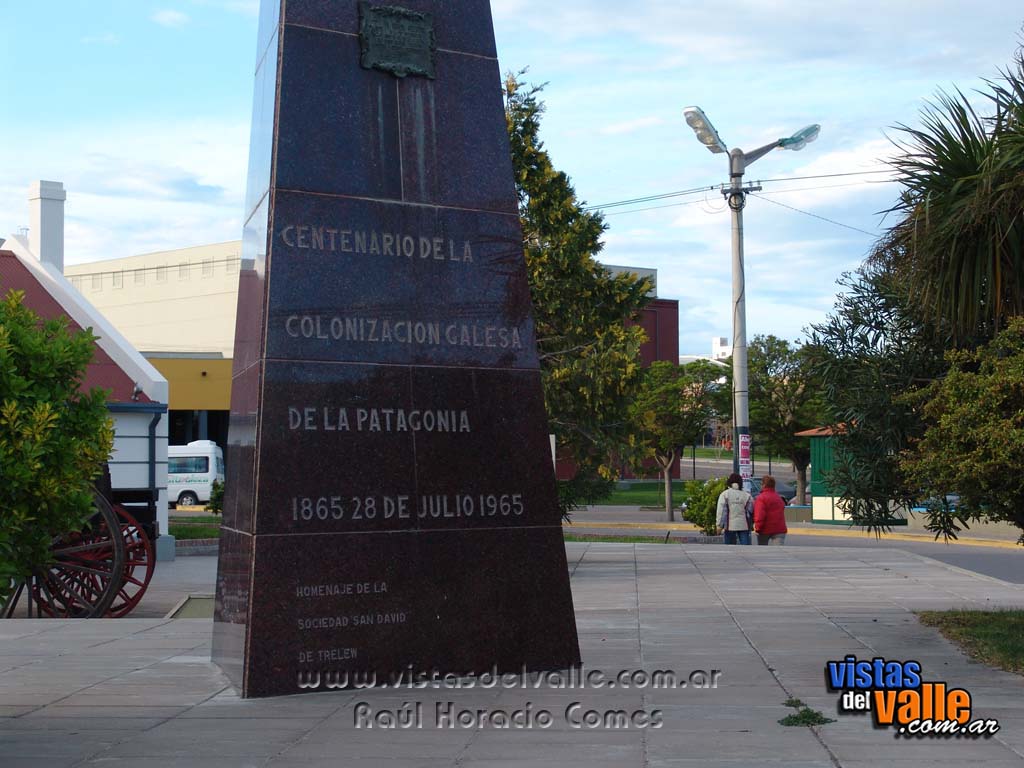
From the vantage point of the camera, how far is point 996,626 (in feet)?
38.1

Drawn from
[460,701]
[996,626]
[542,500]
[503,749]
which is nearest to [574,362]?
[996,626]

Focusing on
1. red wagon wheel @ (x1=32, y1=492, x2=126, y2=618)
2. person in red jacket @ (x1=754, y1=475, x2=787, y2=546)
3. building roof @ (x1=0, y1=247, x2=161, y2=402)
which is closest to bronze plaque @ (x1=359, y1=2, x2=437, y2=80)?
red wagon wheel @ (x1=32, y1=492, x2=126, y2=618)

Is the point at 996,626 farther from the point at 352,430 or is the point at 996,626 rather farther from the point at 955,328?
the point at 352,430

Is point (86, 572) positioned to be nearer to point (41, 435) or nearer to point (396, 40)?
point (396, 40)

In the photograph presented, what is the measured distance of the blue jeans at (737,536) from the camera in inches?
935

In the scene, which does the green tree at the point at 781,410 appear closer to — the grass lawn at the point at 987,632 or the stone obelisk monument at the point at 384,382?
the grass lawn at the point at 987,632

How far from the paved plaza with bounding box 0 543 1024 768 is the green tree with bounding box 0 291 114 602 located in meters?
1.22

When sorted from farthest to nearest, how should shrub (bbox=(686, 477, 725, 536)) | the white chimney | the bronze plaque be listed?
shrub (bbox=(686, 477, 725, 536)) → the white chimney → the bronze plaque

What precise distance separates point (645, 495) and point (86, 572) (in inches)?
1809

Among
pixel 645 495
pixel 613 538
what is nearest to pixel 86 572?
pixel 613 538
